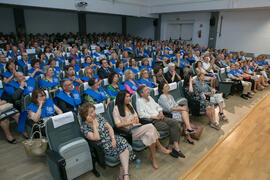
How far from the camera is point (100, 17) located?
45.8 ft

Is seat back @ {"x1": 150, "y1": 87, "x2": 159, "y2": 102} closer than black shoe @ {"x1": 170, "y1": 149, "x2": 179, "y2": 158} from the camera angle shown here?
No

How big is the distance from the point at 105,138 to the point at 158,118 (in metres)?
0.90

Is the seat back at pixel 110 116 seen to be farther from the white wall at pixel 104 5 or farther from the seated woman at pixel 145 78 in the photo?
the white wall at pixel 104 5

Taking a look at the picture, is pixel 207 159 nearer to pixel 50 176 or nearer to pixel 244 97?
pixel 50 176

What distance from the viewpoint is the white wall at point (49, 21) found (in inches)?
414

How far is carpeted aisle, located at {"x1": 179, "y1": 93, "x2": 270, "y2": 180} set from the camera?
7.79ft

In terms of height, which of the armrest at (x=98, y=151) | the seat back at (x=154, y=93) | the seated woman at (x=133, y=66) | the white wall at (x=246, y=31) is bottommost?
the armrest at (x=98, y=151)

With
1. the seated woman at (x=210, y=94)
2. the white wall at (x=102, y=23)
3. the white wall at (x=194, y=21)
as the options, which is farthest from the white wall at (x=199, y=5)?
the seated woman at (x=210, y=94)

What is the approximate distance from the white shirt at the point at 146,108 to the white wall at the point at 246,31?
9.69 metres

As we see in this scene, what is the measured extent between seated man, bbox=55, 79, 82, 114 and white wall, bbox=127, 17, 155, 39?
12364 millimetres

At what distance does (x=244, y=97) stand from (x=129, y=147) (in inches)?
173

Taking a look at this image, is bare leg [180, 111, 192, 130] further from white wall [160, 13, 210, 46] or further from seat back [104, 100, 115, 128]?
white wall [160, 13, 210, 46]

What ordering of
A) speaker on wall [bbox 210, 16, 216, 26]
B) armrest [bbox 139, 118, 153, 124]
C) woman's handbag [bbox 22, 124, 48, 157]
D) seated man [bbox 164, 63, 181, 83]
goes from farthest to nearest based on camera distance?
1. speaker on wall [bbox 210, 16, 216, 26]
2. seated man [bbox 164, 63, 181, 83]
3. armrest [bbox 139, 118, 153, 124]
4. woman's handbag [bbox 22, 124, 48, 157]

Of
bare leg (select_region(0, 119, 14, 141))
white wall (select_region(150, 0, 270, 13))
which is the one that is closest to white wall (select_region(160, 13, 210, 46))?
white wall (select_region(150, 0, 270, 13))
